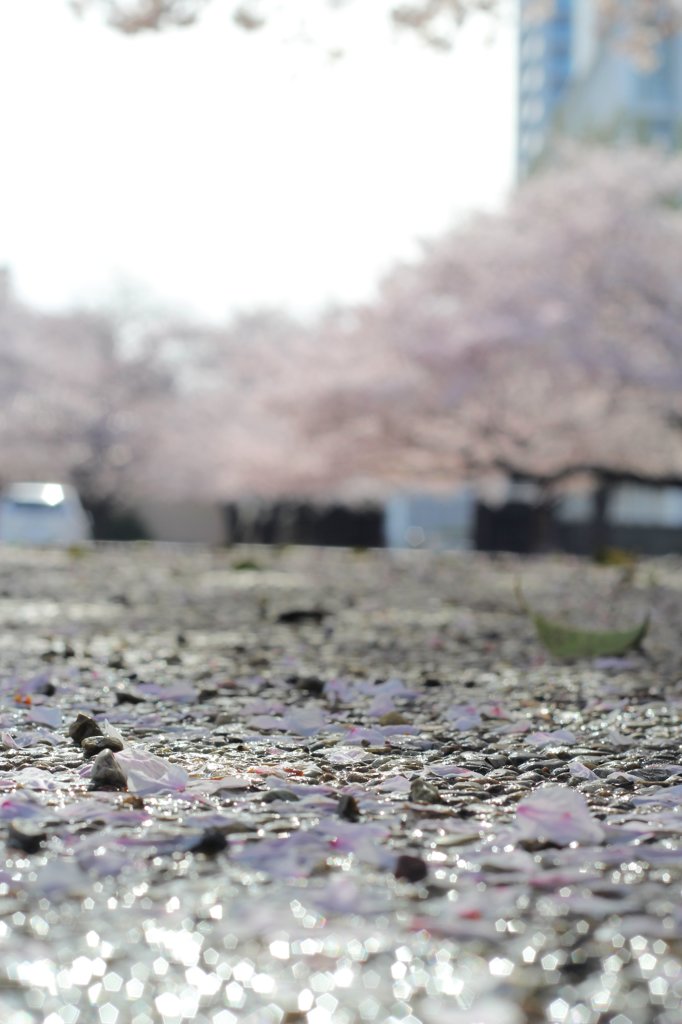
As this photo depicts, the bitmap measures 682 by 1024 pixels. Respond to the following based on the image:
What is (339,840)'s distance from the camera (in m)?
1.55

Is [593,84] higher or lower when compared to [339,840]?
higher

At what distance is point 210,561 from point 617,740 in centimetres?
913

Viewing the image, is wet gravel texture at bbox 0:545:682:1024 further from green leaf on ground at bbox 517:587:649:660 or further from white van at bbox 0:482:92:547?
white van at bbox 0:482:92:547

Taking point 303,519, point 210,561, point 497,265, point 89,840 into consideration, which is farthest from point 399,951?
point 303,519

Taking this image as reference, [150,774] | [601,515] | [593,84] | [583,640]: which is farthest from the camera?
[593,84]

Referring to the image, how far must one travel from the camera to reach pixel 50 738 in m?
2.27

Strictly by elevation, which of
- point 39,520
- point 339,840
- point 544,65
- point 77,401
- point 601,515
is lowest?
point 339,840

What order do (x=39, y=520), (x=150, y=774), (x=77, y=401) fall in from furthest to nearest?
(x=77, y=401)
(x=39, y=520)
(x=150, y=774)

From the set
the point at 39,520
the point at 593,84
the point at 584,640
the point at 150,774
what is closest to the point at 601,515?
the point at 39,520

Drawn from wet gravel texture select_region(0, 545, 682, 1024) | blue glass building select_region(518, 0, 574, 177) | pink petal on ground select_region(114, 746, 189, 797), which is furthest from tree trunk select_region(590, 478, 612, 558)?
blue glass building select_region(518, 0, 574, 177)

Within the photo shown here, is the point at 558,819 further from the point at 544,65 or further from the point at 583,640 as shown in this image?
the point at 544,65

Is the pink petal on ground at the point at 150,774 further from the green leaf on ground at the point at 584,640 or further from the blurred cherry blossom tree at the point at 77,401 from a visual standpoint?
the blurred cherry blossom tree at the point at 77,401

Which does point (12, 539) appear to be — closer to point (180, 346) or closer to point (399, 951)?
point (180, 346)

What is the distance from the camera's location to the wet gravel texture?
1086 mm
